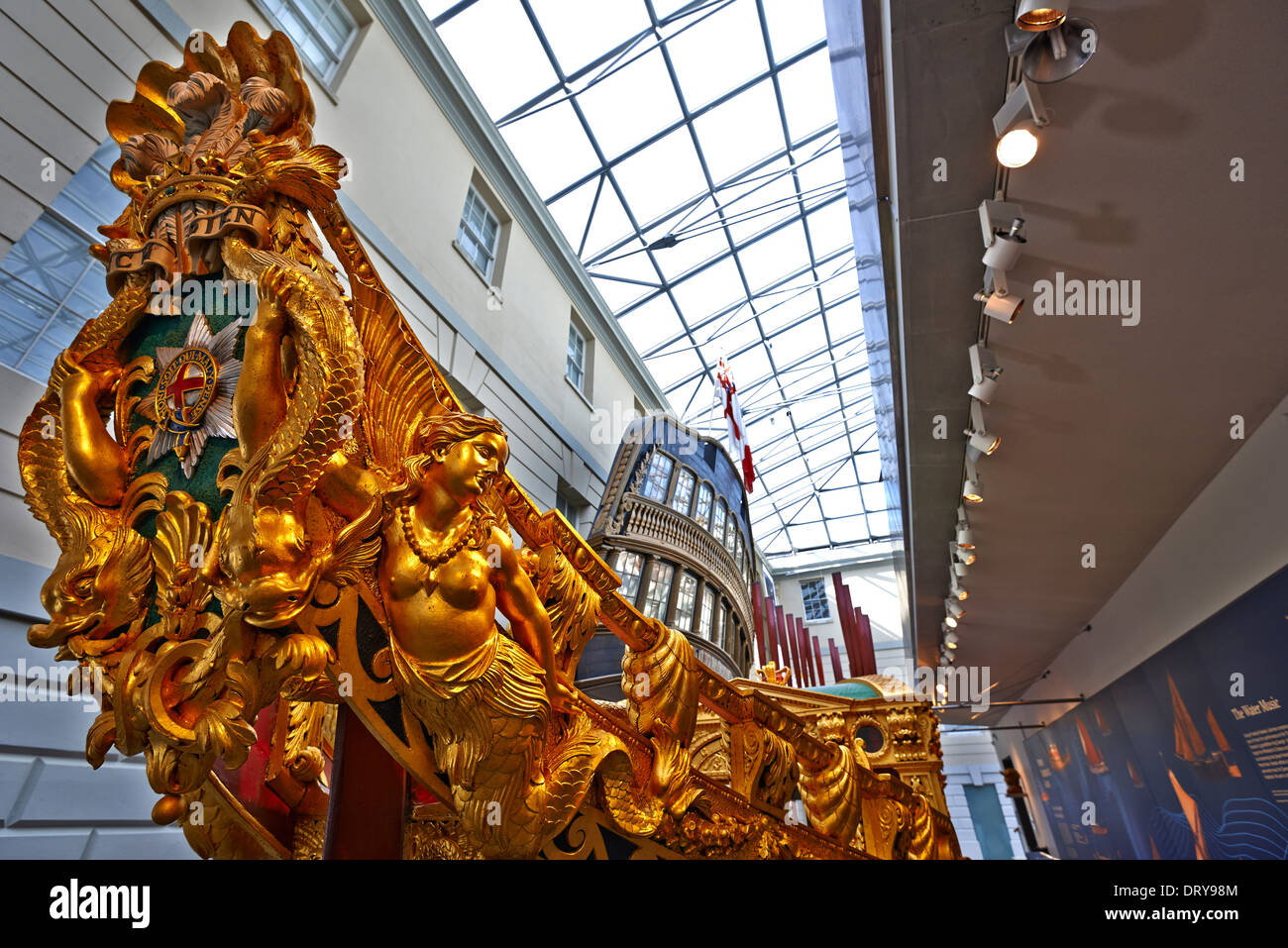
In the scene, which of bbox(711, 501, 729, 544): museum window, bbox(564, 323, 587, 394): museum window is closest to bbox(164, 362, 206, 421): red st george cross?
bbox(711, 501, 729, 544): museum window

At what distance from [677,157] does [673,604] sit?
25.9ft

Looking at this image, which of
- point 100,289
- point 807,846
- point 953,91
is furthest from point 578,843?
point 100,289

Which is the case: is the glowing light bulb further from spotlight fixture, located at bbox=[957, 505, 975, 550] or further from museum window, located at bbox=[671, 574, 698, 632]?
museum window, located at bbox=[671, 574, 698, 632]

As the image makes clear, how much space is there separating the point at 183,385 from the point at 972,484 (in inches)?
203

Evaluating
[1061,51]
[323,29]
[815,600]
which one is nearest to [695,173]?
[323,29]

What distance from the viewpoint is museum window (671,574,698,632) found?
6.27 meters

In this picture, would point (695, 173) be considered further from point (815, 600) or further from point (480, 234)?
point (815, 600)

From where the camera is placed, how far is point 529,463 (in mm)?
6512

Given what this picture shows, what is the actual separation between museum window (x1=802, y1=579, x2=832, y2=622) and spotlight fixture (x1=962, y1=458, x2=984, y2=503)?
17.1 meters

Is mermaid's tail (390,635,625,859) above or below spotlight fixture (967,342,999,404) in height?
below

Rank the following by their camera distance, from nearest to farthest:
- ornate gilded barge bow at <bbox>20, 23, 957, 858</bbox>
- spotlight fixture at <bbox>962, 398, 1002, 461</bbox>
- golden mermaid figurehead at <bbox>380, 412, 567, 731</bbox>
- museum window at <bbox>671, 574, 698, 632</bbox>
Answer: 1. ornate gilded barge bow at <bbox>20, 23, 957, 858</bbox>
2. golden mermaid figurehead at <bbox>380, 412, 567, 731</bbox>
3. spotlight fixture at <bbox>962, 398, 1002, 461</bbox>
4. museum window at <bbox>671, 574, 698, 632</bbox>

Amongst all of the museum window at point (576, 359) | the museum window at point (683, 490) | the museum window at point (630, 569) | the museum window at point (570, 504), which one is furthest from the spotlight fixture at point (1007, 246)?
the museum window at point (576, 359)

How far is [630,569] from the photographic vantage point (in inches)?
242

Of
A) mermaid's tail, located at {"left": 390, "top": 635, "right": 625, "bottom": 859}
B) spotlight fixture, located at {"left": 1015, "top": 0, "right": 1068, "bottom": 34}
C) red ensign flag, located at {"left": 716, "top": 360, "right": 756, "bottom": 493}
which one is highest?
red ensign flag, located at {"left": 716, "top": 360, "right": 756, "bottom": 493}
